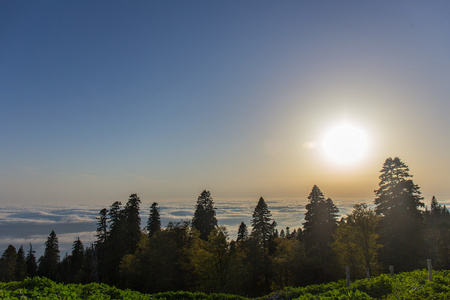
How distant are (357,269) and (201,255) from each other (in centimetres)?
2109

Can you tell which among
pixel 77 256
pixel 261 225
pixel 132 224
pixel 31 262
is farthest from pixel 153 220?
pixel 31 262

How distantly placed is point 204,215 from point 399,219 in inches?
1417

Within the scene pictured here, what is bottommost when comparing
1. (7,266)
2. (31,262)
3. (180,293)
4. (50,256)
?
(31,262)

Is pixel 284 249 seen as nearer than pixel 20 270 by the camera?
Yes

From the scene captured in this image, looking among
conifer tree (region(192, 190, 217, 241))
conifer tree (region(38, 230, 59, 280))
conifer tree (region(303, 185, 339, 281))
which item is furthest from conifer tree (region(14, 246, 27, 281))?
conifer tree (region(303, 185, 339, 281))

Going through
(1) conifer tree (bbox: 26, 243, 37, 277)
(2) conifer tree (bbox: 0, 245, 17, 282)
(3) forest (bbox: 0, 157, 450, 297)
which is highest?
(3) forest (bbox: 0, 157, 450, 297)

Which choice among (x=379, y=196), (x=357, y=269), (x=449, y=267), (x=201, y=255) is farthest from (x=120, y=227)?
(x=449, y=267)

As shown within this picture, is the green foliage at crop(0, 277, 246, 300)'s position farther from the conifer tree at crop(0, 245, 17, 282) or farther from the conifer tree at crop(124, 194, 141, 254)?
the conifer tree at crop(0, 245, 17, 282)

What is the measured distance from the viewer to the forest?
31344mm

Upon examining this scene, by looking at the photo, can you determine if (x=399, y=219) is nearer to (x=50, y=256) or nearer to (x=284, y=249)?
(x=284, y=249)

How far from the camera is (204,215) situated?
5431 centimetres

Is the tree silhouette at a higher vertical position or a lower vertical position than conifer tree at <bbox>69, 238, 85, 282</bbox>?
higher

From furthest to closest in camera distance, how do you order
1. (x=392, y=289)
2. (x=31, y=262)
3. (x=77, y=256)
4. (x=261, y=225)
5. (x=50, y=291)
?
1. (x=31, y=262)
2. (x=77, y=256)
3. (x=261, y=225)
4. (x=392, y=289)
5. (x=50, y=291)

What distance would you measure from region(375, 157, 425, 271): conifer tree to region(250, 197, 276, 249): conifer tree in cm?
2014
